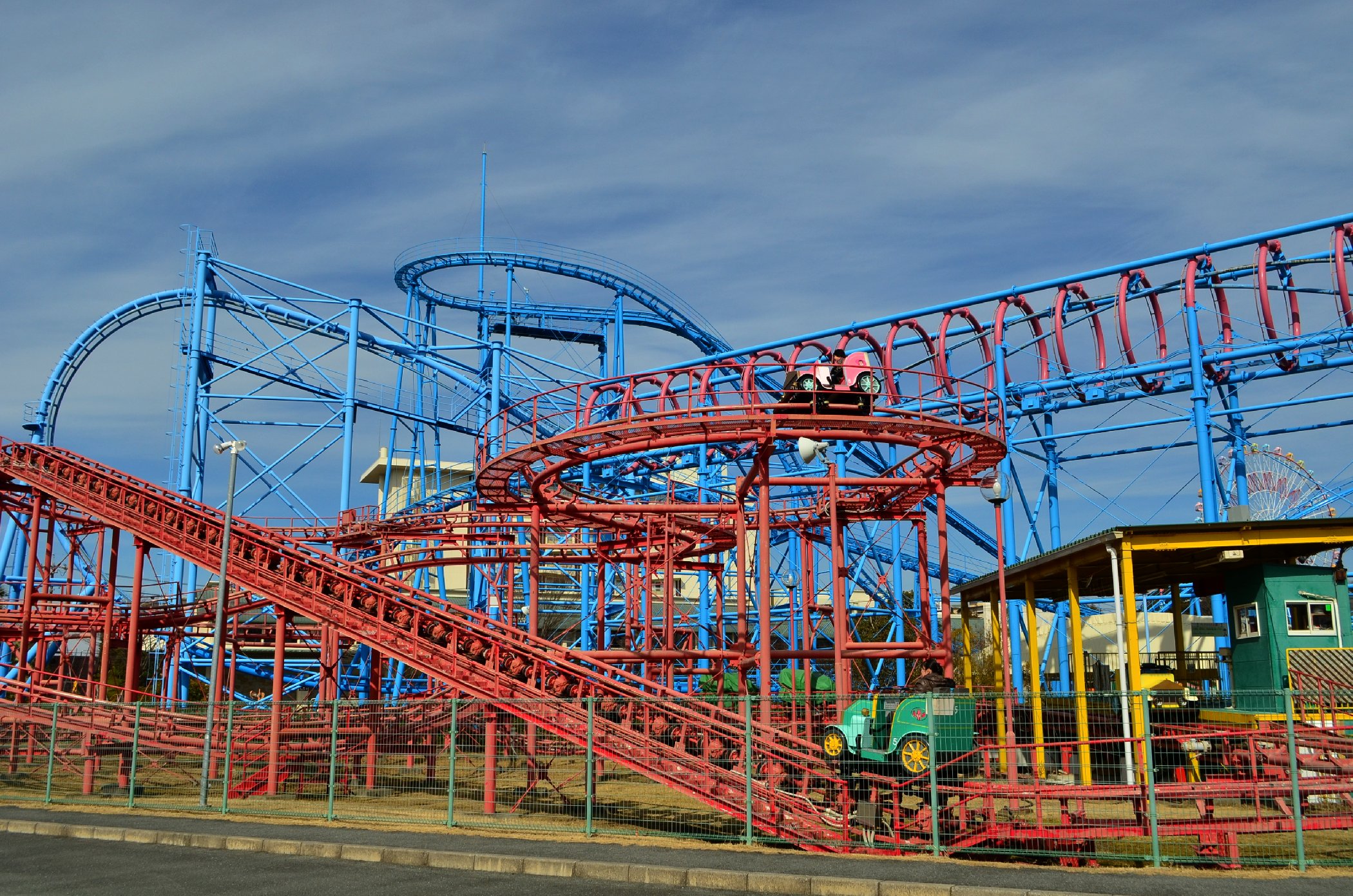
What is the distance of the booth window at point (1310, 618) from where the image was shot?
19.2 metres

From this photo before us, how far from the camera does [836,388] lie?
58.9 feet

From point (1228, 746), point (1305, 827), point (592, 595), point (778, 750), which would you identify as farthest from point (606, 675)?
point (592, 595)

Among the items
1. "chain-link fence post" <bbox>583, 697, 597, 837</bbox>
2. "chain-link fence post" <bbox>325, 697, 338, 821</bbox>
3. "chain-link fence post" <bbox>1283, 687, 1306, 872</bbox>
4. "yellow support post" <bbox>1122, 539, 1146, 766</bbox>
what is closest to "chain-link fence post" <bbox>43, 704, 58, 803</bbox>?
"chain-link fence post" <bbox>325, 697, 338, 821</bbox>

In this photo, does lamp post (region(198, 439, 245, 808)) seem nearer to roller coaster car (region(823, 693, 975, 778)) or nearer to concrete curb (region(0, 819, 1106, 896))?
concrete curb (region(0, 819, 1106, 896))

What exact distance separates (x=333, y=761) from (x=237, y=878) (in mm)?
4234

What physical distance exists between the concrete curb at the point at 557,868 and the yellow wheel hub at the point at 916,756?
242 centimetres

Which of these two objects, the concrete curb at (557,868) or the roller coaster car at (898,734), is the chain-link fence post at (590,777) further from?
the roller coaster car at (898,734)

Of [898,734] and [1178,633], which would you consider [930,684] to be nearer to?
[898,734]

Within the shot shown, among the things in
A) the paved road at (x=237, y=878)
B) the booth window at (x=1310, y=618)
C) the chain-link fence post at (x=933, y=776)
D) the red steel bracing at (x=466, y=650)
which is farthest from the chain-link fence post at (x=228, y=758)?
the booth window at (x=1310, y=618)

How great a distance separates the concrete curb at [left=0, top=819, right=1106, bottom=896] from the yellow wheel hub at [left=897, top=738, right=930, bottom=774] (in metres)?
2.42

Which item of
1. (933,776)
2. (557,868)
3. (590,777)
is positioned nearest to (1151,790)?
(933,776)

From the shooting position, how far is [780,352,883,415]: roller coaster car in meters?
17.9

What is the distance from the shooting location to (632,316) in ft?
164

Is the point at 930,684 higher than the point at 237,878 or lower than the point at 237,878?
higher
